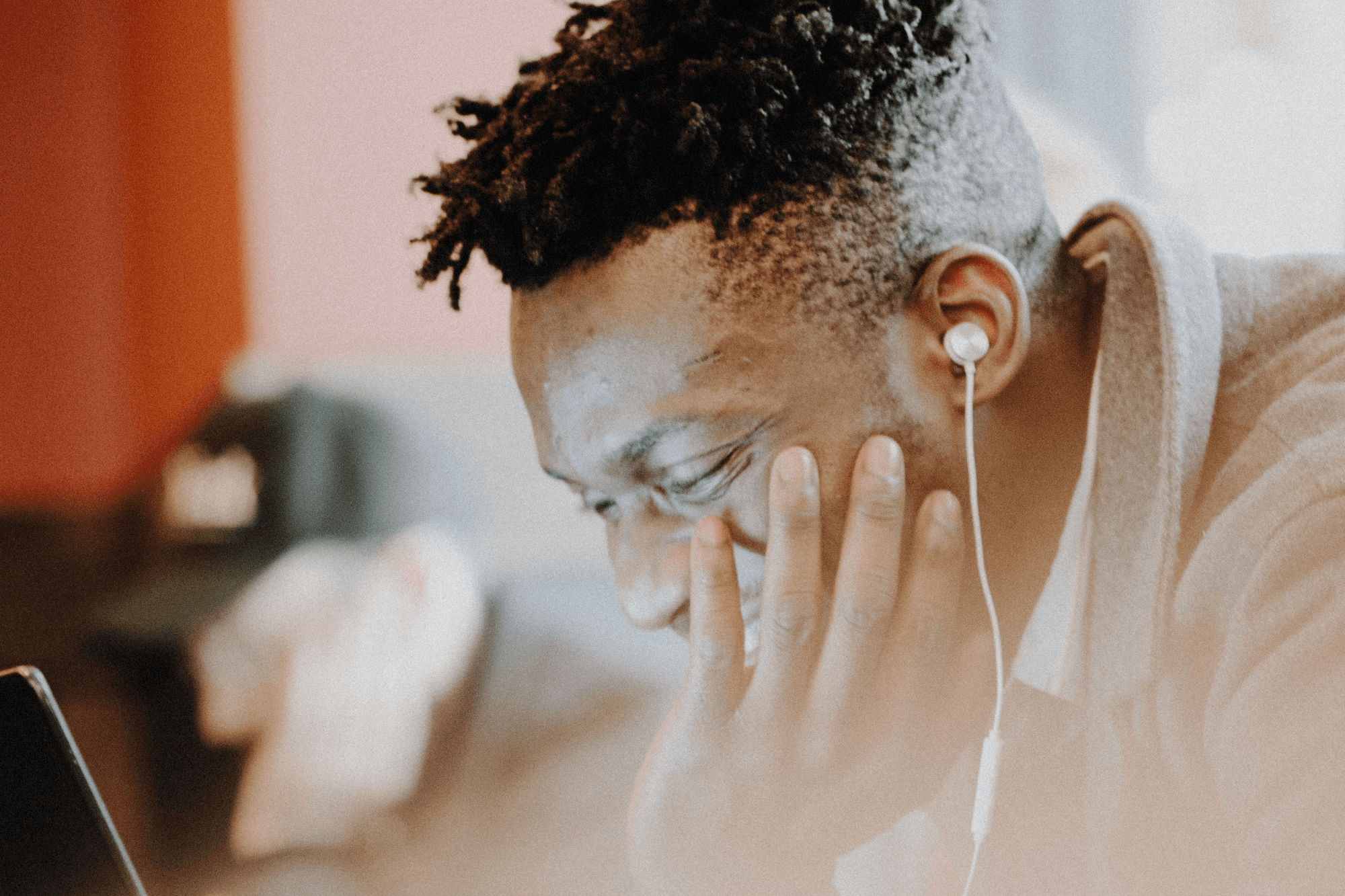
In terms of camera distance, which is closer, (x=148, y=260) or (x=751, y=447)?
(x=751, y=447)

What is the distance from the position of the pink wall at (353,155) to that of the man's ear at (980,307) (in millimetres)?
1529

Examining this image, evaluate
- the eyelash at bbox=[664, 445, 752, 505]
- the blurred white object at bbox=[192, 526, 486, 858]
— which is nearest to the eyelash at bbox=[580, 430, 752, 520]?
the eyelash at bbox=[664, 445, 752, 505]

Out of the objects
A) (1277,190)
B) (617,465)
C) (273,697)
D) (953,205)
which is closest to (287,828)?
(273,697)

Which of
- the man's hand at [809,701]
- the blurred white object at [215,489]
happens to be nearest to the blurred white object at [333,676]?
the blurred white object at [215,489]

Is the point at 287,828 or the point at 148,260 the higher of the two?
the point at 148,260

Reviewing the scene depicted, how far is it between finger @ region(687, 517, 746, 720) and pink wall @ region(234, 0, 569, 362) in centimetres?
146

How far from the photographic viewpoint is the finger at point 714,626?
0.79 metres

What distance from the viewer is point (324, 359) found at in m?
2.18

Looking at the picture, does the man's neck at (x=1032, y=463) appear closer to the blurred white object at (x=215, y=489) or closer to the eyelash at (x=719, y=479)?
the eyelash at (x=719, y=479)

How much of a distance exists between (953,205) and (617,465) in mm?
348

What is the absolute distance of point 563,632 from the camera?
5.78 ft

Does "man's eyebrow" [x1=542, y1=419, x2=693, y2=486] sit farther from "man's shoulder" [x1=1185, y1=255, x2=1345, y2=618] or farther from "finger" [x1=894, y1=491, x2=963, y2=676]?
"man's shoulder" [x1=1185, y1=255, x2=1345, y2=618]

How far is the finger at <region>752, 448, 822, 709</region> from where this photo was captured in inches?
30.2

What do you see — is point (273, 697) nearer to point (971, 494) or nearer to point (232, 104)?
point (232, 104)
